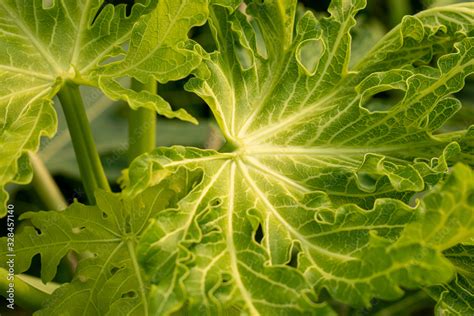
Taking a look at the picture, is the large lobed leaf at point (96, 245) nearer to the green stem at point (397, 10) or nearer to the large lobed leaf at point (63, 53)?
the large lobed leaf at point (63, 53)

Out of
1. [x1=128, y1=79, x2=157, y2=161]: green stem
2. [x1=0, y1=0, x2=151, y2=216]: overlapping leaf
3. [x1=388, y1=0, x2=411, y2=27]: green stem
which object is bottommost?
[x1=128, y1=79, x2=157, y2=161]: green stem

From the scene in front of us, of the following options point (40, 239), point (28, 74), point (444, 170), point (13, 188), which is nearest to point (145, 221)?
point (40, 239)

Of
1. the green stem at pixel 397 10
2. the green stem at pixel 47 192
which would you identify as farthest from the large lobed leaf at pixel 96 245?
the green stem at pixel 397 10

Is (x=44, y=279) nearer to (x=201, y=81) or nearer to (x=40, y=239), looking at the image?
(x=40, y=239)

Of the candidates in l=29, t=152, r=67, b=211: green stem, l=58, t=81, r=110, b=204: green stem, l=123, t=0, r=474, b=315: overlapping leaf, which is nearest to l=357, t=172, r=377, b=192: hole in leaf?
l=123, t=0, r=474, b=315: overlapping leaf

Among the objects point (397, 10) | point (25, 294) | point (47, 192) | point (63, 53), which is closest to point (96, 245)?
Result: point (25, 294)

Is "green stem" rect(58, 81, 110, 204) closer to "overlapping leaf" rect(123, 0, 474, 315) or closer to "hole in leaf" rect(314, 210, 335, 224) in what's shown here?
"overlapping leaf" rect(123, 0, 474, 315)

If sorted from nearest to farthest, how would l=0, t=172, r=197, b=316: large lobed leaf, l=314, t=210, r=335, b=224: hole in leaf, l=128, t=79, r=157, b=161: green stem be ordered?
l=314, t=210, r=335, b=224: hole in leaf
l=0, t=172, r=197, b=316: large lobed leaf
l=128, t=79, r=157, b=161: green stem
